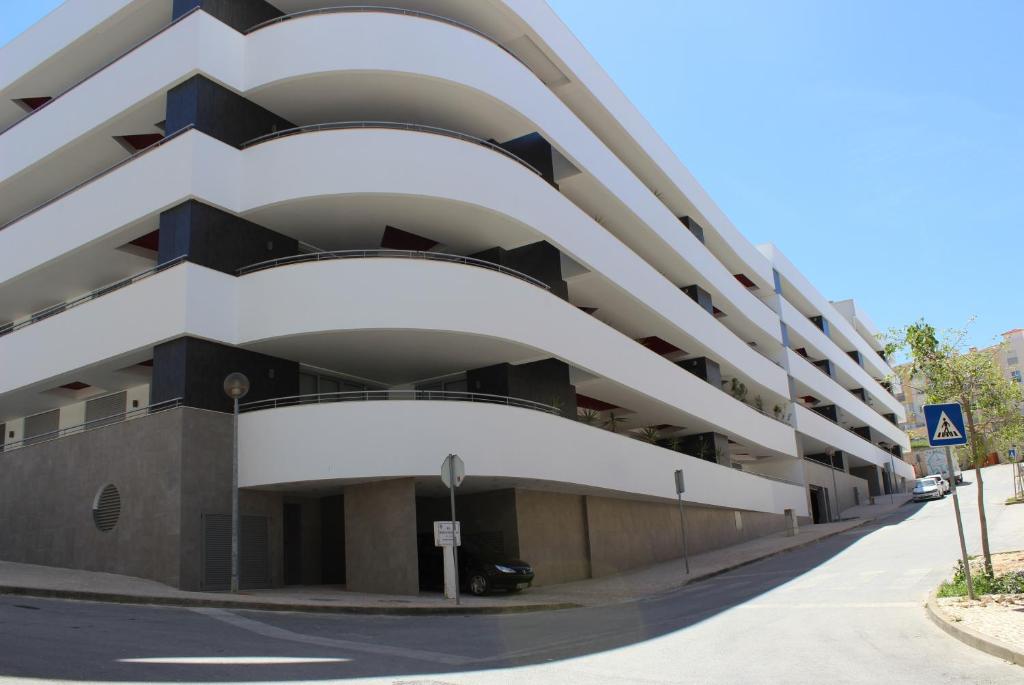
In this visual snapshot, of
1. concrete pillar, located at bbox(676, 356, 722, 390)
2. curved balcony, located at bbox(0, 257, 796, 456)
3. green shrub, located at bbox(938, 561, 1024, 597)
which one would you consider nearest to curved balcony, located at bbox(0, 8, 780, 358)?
curved balcony, located at bbox(0, 257, 796, 456)

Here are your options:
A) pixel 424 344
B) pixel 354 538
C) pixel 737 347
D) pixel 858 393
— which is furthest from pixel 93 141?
pixel 858 393

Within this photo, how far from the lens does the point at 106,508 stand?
66.6 ft

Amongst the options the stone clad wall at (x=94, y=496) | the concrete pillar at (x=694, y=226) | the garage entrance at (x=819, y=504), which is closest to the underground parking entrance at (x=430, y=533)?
the stone clad wall at (x=94, y=496)

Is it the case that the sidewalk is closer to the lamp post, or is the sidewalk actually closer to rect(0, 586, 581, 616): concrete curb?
rect(0, 586, 581, 616): concrete curb

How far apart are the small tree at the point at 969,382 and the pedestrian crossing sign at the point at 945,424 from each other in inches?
136

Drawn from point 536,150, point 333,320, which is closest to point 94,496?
point 333,320

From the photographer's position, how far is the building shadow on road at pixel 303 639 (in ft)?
30.3

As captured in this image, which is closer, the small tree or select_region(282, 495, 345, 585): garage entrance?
the small tree

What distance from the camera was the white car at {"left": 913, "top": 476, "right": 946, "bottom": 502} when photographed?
5361cm

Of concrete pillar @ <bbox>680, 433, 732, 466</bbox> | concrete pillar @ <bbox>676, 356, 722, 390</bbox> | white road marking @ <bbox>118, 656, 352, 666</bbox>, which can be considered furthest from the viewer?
concrete pillar @ <bbox>676, 356, 722, 390</bbox>

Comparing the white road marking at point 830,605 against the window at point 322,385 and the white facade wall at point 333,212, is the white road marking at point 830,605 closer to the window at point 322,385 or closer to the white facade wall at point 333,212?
the white facade wall at point 333,212

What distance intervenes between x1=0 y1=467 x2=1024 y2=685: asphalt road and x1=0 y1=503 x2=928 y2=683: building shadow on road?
27 mm

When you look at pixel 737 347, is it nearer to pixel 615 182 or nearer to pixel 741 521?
pixel 741 521

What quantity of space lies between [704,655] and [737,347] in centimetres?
3359
